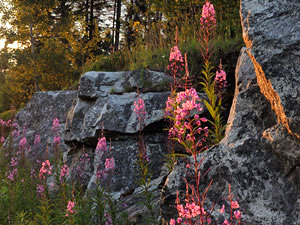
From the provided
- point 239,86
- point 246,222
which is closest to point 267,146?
point 246,222

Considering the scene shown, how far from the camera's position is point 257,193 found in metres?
2.16

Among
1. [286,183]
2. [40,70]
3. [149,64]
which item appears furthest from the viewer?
[40,70]

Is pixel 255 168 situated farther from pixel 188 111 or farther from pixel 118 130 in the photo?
pixel 118 130

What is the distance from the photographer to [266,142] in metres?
2.27

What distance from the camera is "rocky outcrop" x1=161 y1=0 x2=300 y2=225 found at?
2027mm

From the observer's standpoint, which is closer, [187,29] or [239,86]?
[239,86]

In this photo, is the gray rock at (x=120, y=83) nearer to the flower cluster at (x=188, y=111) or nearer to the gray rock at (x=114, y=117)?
the gray rock at (x=114, y=117)

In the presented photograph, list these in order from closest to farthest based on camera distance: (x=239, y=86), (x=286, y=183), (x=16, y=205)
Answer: (x=286, y=183), (x=239, y=86), (x=16, y=205)

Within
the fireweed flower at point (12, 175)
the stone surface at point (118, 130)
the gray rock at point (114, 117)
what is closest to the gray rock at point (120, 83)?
the stone surface at point (118, 130)

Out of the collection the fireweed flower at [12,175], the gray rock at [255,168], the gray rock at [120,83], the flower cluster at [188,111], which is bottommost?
the fireweed flower at [12,175]

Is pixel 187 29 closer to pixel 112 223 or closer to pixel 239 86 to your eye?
pixel 239 86

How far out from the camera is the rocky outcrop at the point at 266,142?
2.03 meters

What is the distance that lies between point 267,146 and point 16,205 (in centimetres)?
354

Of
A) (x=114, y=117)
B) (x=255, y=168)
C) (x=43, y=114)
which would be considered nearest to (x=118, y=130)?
(x=114, y=117)
